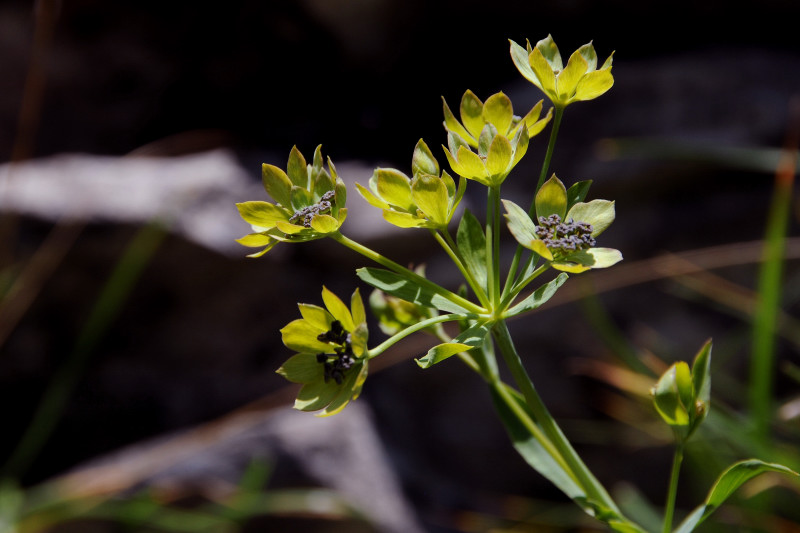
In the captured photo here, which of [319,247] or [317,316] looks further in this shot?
[319,247]

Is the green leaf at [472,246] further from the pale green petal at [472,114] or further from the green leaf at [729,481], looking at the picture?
the green leaf at [729,481]

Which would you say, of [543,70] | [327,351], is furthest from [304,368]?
[543,70]

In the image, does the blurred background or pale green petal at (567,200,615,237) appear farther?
the blurred background

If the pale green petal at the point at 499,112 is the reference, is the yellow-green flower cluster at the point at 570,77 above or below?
above

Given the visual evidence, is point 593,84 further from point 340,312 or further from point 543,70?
point 340,312

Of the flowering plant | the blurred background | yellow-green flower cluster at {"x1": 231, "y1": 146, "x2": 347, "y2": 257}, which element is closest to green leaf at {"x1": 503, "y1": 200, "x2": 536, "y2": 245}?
the flowering plant

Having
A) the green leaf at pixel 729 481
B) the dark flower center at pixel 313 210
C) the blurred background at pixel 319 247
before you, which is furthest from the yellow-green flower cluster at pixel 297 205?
the blurred background at pixel 319 247

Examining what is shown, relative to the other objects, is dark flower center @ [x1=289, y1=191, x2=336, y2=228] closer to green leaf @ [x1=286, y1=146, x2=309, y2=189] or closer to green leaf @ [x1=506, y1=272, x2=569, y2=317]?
green leaf @ [x1=286, y1=146, x2=309, y2=189]
